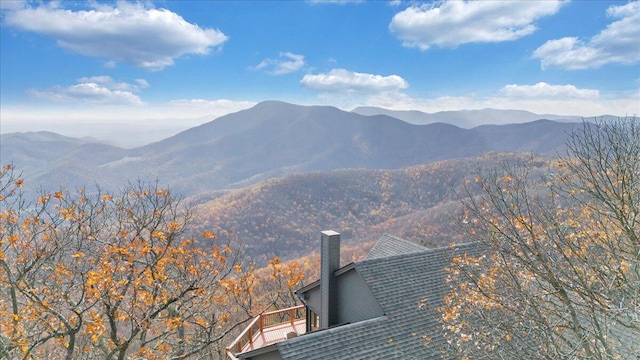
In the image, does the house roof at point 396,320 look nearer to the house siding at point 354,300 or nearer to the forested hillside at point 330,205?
the house siding at point 354,300

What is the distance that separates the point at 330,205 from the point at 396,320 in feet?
398

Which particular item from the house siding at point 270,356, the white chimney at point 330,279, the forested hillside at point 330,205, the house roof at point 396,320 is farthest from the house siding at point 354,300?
the forested hillside at point 330,205

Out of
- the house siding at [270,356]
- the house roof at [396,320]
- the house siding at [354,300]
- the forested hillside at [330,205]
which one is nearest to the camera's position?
the house roof at [396,320]

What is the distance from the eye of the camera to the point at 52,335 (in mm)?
9195

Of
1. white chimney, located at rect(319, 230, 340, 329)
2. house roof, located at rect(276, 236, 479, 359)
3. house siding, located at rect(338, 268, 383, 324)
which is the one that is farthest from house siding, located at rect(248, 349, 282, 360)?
white chimney, located at rect(319, 230, 340, 329)

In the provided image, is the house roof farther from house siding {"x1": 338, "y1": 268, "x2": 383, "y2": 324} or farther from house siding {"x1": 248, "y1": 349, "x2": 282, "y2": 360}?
house siding {"x1": 248, "y1": 349, "x2": 282, "y2": 360}

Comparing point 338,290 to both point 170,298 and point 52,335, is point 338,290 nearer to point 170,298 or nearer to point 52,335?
point 170,298

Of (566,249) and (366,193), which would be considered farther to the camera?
(366,193)

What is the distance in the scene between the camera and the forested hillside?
10225 centimetres

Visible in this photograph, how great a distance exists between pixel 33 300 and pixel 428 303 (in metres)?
11.3

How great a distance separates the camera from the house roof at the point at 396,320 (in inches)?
390

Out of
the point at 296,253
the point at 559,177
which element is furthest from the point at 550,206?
the point at 296,253

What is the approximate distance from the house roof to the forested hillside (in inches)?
3067

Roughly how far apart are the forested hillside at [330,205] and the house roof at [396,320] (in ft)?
256
